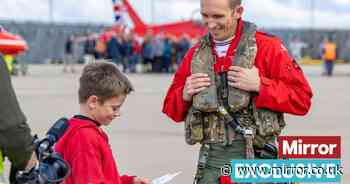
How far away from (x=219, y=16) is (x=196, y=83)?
0.37 meters

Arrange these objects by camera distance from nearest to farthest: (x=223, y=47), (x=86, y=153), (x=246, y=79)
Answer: (x=86, y=153) → (x=246, y=79) → (x=223, y=47)

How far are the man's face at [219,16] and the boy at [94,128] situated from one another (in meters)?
0.58

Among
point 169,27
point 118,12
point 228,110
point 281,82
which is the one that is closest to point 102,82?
point 228,110

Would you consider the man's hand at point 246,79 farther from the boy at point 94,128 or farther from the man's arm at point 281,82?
the boy at point 94,128

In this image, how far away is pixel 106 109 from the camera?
14.4 feet

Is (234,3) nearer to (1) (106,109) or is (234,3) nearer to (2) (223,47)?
(2) (223,47)

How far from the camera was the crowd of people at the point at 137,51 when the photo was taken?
3667 centimetres

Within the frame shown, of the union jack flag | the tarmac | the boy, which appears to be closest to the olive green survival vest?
the boy

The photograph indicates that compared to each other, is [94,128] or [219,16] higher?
[219,16]

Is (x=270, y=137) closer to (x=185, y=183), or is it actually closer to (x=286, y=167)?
(x=286, y=167)

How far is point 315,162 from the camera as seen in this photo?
14.0 ft

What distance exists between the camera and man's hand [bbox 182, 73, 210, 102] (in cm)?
459

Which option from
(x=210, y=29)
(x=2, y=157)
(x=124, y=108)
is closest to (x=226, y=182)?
(x=210, y=29)

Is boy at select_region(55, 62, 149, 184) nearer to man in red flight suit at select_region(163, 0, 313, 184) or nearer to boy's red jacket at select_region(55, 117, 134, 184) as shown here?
boy's red jacket at select_region(55, 117, 134, 184)
